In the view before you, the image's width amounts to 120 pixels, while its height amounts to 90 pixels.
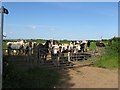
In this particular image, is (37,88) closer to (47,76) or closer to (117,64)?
(47,76)

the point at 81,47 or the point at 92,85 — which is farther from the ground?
the point at 81,47

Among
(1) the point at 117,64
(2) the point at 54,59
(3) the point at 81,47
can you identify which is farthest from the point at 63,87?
(3) the point at 81,47

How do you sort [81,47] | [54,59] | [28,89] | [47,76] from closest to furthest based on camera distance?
[28,89], [47,76], [54,59], [81,47]

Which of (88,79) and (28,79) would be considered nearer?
(28,79)

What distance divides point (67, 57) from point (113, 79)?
19.4 ft

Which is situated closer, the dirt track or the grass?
the grass

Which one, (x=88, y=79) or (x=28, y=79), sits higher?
(x=28, y=79)

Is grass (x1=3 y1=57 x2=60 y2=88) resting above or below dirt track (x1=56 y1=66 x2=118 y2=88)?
above

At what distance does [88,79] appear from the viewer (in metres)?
14.8

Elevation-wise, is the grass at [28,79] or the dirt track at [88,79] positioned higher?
the grass at [28,79]

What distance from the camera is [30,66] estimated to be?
15.9 metres

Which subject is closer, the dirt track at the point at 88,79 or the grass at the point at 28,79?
the grass at the point at 28,79

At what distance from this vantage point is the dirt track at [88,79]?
520 inches

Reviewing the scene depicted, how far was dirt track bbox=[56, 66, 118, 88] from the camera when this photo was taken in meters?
13.2
